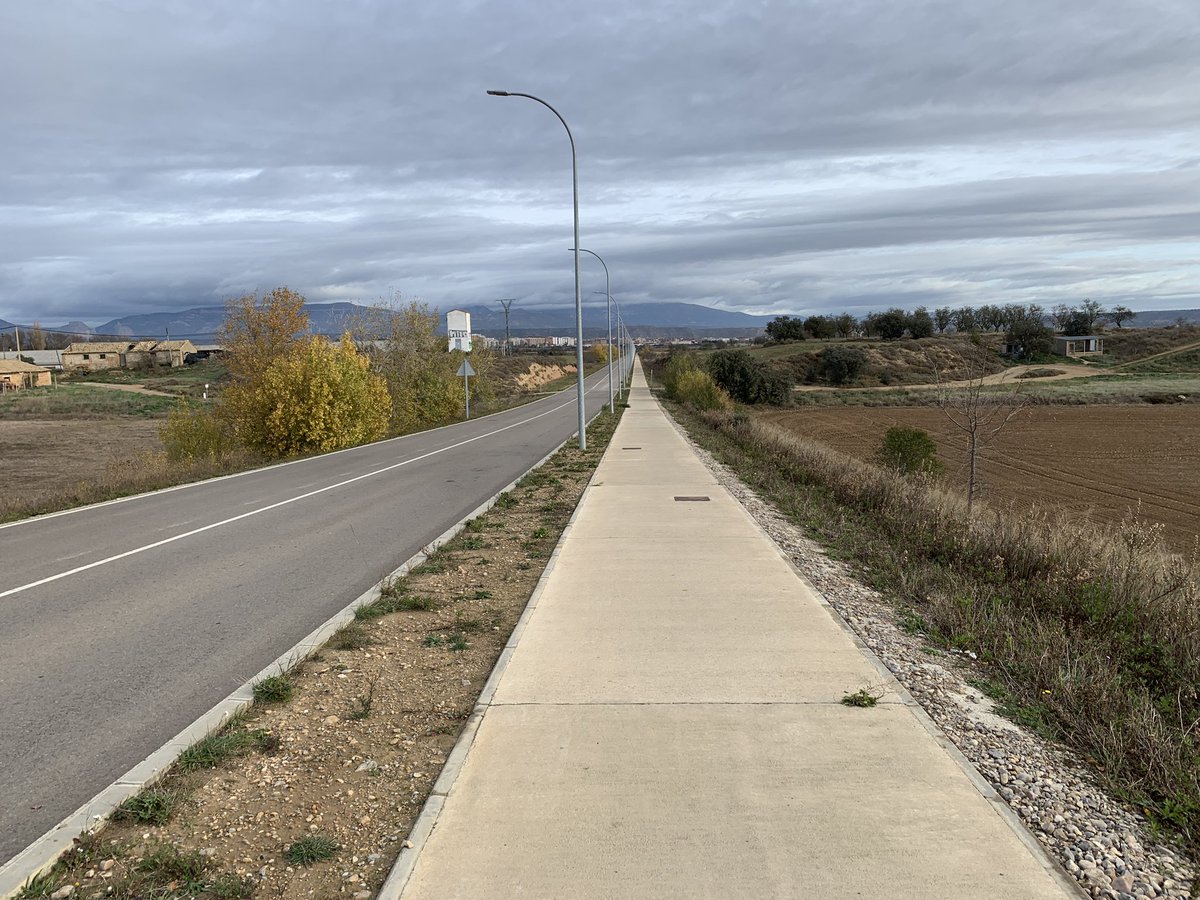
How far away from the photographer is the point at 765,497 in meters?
14.2

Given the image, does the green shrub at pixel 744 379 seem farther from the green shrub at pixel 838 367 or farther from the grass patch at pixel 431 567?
the grass patch at pixel 431 567

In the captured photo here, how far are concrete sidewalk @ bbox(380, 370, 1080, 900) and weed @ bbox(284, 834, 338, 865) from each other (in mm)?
378

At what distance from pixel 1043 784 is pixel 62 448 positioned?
45876 mm

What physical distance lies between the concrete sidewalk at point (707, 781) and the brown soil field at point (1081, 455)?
24.6ft

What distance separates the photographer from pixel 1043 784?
4.11m

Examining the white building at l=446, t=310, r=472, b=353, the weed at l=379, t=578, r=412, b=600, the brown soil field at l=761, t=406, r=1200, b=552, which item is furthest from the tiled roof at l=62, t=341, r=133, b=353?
the weed at l=379, t=578, r=412, b=600

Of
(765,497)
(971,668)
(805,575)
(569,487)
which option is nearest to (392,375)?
(569,487)

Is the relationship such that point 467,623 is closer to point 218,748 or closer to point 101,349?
point 218,748

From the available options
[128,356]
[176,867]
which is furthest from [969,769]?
[128,356]

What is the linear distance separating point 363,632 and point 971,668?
4.45m

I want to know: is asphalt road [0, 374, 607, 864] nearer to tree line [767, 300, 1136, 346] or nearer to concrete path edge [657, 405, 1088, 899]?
concrete path edge [657, 405, 1088, 899]

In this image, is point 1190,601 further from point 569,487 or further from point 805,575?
point 569,487

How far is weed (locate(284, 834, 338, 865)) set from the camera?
11.8 feet

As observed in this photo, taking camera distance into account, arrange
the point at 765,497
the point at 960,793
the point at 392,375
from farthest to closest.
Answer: the point at 392,375 → the point at 765,497 → the point at 960,793
